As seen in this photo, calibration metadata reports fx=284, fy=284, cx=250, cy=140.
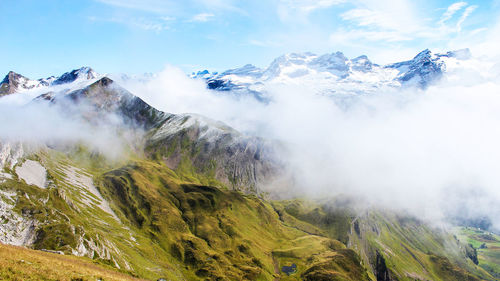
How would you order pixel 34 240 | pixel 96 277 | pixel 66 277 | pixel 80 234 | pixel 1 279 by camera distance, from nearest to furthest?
pixel 1 279
pixel 66 277
pixel 96 277
pixel 34 240
pixel 80 234

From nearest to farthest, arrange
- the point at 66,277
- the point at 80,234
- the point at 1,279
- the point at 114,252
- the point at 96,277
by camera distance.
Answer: the point at 1,279 < the point at 66,277 < the point at 96,277 < the point at 80,234 < the point at 114,252

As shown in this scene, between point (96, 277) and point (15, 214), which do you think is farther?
point (15, 214)

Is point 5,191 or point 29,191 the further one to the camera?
point 29,191

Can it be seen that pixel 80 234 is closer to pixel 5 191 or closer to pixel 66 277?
pixel 5 191

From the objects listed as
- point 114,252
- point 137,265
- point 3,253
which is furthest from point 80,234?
point 3,253

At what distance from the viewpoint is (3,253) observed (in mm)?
45625

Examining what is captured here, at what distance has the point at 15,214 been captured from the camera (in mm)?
155750

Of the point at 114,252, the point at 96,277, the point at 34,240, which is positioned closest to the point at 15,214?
the point at 34,240

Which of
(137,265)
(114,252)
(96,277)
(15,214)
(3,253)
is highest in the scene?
(3,253)

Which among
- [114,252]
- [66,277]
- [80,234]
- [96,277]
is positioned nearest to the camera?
[66,277]

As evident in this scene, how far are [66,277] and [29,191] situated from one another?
19564 cm

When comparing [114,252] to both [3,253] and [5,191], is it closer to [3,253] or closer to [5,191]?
[5,191]

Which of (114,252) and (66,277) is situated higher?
(66,277)

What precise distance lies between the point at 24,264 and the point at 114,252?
553ft
